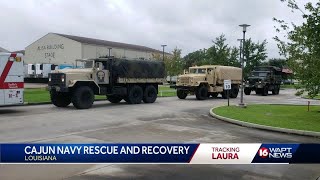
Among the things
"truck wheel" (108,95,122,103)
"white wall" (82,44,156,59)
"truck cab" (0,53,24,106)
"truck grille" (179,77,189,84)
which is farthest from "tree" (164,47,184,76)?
"truck cab" (0,53,24,106)

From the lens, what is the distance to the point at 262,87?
3672 cm

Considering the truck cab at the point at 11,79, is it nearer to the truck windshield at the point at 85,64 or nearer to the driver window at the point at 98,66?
the truck windshield at the point at 85,64

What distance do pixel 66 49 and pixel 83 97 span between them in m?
68.8

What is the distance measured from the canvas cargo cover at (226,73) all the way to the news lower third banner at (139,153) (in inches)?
994

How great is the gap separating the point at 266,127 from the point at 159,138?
414cm

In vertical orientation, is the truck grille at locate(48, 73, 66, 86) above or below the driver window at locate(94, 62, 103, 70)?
below

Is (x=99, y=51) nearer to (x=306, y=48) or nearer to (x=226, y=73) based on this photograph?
(x=226, y=73)

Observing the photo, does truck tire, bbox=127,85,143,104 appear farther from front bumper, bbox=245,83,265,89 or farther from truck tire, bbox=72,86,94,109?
front bumper, bbox=245,83,265,89

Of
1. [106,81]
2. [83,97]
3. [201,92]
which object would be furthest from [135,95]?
[201,92]

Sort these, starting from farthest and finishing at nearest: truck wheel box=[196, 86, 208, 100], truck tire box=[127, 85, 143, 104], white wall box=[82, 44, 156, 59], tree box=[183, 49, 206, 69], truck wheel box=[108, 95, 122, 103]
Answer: white wall box=[82, 44, 156, 59] → tree box=[183, 49, 206, 69] → truck wheel box=[196, 86, 208, 100] → truck wheel box=[108, 95, 122, 103] → truck tire box=[127, 85, 143, 104]

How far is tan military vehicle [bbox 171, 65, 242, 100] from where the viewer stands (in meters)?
27.9

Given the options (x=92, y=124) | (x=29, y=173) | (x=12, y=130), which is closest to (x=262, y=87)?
(x=92, y=124)

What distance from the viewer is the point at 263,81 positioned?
121ft

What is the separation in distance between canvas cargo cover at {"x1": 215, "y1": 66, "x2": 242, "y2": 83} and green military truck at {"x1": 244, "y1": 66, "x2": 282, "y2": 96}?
5.20 meters
